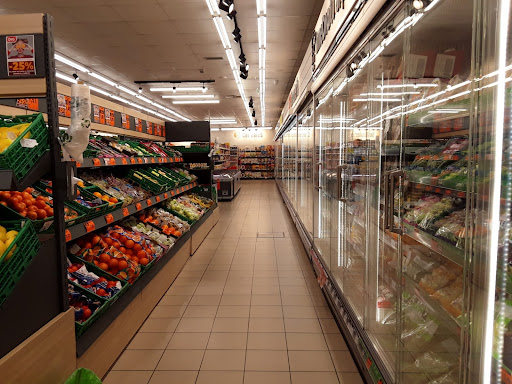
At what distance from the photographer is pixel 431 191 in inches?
79.1

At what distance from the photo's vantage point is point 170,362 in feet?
8.98

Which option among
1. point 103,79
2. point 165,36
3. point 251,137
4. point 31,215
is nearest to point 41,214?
point 31,215

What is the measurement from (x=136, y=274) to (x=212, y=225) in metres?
4.59

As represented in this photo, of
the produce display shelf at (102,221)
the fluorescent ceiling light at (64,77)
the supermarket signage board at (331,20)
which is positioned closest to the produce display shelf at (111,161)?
the produce display shelf at (102,221)

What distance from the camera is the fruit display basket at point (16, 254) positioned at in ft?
5.32

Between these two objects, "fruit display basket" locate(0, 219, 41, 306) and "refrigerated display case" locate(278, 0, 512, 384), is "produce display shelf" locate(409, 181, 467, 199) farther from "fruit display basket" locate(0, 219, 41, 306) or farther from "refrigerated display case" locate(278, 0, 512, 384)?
"fruit display basket" locate(0, 219, 41, 306)

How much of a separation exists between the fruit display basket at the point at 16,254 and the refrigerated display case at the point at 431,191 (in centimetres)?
180

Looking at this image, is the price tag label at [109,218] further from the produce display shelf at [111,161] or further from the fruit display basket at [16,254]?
the fruit display basket at [16,254]

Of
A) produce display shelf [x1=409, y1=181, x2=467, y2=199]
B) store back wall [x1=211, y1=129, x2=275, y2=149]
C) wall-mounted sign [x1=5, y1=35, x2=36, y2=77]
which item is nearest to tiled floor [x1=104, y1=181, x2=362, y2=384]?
produce display shelf [x1=409, y1=181, x2=467, y2=199]

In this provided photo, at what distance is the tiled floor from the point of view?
8.47 ft

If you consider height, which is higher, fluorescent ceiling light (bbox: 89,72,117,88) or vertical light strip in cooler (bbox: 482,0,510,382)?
fluorescent ceiling light (bbox: 89,72,117,88)

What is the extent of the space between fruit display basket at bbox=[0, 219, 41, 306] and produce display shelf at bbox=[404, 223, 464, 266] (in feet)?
6.08

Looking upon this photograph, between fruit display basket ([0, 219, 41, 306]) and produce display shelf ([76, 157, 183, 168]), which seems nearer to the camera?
fruit display basket ([0, 219, 41, 306])

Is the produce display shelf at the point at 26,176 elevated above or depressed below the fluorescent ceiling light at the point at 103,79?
below
